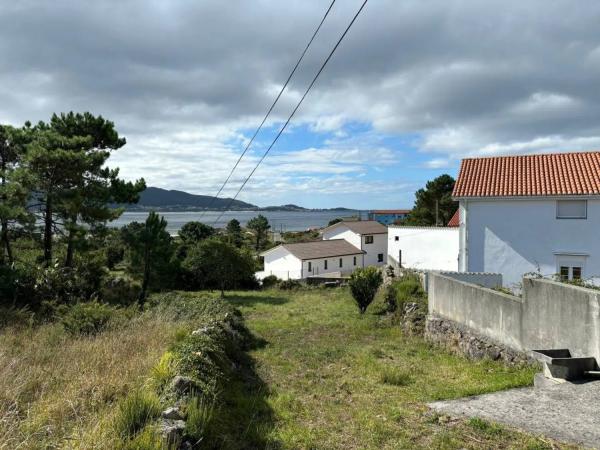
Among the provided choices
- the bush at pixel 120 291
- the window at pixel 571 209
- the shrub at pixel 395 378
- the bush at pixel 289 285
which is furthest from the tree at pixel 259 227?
the shrub at pixel 395 378

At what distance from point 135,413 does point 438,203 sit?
148 feet

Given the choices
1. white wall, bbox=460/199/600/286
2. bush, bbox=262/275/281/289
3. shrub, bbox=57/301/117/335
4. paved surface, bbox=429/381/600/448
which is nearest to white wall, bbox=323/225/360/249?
bush, bbox=262/275/281/289

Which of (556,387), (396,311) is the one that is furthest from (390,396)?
(396,311)

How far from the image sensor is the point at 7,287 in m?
14.1

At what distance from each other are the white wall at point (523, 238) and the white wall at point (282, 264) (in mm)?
27440

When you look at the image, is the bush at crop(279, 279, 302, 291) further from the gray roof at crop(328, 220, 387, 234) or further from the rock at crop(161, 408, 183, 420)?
the rock at crop(161, 408, 183, 420)

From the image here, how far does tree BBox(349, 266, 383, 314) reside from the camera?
1792cm

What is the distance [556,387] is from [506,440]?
2063mm

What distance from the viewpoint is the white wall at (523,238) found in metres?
15.9

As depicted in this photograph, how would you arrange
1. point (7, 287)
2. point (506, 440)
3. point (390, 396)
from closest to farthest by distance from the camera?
point (506, 440), point (390, 396), point (7, 287)

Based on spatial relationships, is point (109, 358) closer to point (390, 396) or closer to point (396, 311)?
point (390, 396)

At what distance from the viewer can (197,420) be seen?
4316 millimetres

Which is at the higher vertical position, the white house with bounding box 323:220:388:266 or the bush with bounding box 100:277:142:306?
the white house with bounding box 323:220:388:266

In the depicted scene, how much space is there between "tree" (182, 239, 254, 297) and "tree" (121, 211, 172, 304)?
15.5 feet
